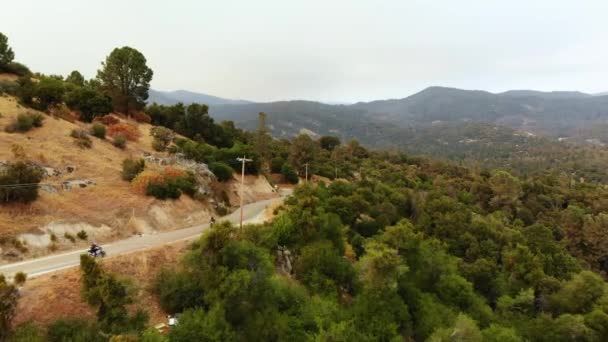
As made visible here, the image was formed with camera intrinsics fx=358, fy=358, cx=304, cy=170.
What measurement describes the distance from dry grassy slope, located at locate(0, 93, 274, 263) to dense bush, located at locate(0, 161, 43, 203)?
0.68 metres

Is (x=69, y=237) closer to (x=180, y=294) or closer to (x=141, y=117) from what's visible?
(x=180, y=294)

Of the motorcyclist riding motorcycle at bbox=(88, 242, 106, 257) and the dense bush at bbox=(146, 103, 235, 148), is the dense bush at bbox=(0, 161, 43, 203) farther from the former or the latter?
the dense bush at bbox=(146, 103, 235, 148)

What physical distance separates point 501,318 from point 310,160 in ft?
135

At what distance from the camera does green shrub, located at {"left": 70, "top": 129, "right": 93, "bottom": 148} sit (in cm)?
3662

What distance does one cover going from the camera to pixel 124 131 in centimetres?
4541

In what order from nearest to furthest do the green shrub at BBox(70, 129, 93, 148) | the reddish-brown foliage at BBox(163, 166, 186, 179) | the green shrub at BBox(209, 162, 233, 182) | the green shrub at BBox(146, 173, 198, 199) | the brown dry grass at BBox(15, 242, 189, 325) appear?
the brown dry grass at BBox(15, 242, 189, 325)
the green shrub at BBox(146, 173, 198, 199)
the reddish-brown foliage at BBox(163, 166, 186, 179)
the green shrub at BBox(70, 129, 93, 148)
the green shrub at BBox(209, 162, 233, 182)

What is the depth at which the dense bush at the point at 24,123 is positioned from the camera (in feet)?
114

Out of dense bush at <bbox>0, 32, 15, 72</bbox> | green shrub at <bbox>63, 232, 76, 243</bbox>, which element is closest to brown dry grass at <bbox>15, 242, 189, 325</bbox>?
green shrub at <bbox>63, 232, 76, 243</bbox>

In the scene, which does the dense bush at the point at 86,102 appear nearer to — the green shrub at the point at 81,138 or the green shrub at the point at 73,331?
the green shrub at the point at 81,138

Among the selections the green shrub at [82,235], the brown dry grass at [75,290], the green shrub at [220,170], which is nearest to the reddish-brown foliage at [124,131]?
the green shrub at [220,170]

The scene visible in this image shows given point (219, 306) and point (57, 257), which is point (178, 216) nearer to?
point (57, 257)

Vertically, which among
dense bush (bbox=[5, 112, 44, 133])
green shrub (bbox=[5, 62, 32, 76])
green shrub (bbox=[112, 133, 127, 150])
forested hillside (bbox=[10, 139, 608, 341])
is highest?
green shrub (bbox=[5, 62, 32, 76])

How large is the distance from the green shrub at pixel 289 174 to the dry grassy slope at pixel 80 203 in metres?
25.0

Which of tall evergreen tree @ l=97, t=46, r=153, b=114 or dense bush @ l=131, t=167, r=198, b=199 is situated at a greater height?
tall evergreen tree @ l=97, t=46, r=153, b=114
